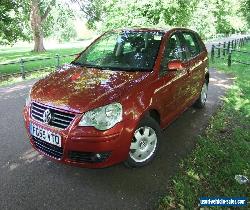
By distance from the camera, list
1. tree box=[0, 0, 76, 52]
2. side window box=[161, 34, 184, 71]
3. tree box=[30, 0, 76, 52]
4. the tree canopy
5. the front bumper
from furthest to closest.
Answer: tree box=[30, 0, 76, 52] < tree box=[0, 0, 76, 52] < the tree canopy < side window box=[161, 34, 184, 71] < the front bumper

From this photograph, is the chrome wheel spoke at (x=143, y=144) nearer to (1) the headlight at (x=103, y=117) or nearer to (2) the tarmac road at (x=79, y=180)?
(2) the tarmac road at (x=79, y=180)

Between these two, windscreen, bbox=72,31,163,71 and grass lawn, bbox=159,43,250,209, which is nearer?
grass lawn, bbox=159,43,250,209

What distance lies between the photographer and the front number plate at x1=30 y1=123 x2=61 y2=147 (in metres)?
3.88

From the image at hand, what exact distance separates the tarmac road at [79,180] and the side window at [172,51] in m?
1.40

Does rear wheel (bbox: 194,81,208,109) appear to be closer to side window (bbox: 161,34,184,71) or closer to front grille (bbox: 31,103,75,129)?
side window (bbox: 161,34,184,71)

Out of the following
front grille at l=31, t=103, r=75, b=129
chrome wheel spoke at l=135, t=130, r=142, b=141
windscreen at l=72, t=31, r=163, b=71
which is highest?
windscreen at l=72, t=31, r=163, b=71

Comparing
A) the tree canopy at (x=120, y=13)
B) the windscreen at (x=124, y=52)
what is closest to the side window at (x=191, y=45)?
the windscreen at (x=124, y=52)

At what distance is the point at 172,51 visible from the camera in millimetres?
5234

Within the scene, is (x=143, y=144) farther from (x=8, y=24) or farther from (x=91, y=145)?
(x=8, y=24)

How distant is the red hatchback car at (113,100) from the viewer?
378 cm

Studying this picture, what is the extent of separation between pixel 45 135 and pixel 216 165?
2.44m

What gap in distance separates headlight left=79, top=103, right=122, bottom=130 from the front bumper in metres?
0.05

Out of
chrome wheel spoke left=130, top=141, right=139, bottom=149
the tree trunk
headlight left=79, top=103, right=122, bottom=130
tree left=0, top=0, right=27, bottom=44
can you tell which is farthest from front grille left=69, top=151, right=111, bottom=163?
the tree trunk

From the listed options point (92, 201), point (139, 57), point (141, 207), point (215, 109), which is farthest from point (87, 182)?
point (215, 109)
